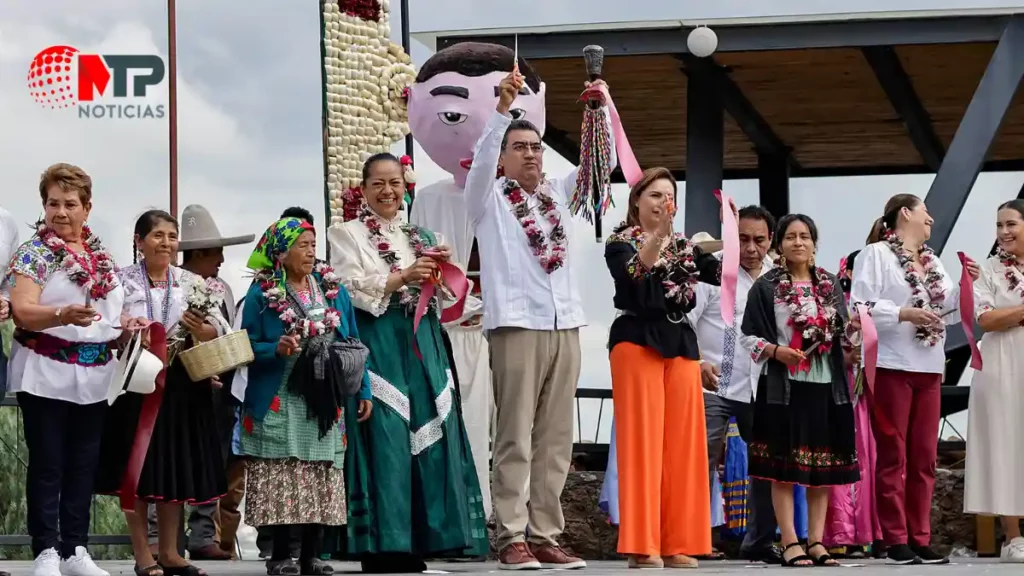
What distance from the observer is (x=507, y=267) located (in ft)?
23.7

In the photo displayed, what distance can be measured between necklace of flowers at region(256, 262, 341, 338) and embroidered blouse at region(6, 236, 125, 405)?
65 centimetres

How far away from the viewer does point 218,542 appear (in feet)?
Answer: 31.3

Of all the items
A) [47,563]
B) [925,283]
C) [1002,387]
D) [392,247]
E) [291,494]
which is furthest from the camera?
[1002,387]

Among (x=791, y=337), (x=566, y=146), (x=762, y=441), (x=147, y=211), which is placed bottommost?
(x=762, y=441)

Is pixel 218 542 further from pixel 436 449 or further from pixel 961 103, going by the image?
pixel 961 103

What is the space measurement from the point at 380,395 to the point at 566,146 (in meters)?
8.09

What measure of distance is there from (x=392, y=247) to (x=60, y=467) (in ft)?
5.57

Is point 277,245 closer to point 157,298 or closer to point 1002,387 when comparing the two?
point 157,298

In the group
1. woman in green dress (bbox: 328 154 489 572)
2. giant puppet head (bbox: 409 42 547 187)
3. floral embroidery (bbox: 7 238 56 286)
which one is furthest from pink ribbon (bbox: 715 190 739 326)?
floral embroidery (bbox: 7 238 56 286)

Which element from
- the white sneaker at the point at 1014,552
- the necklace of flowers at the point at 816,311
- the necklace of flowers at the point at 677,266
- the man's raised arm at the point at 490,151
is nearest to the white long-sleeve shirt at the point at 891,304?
the necklace of flowers at the point at 816,311

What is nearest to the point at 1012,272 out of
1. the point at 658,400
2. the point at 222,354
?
the point at 658,400

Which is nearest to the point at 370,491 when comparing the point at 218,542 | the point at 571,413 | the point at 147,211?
the point at 571,413

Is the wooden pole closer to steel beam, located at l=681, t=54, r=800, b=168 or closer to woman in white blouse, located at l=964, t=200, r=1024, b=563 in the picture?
steel beam, located at l=681, t=54, r=800, b=168

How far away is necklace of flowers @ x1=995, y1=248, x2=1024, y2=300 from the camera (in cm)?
845
